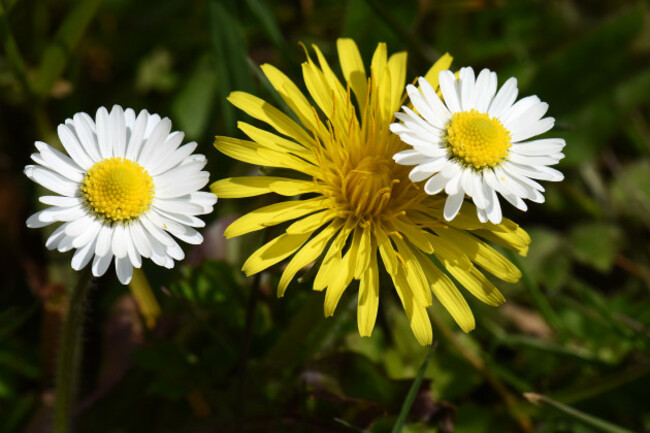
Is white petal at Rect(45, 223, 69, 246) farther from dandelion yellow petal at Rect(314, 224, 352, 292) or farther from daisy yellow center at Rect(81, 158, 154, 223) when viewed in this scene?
dandelion yellow petal at Rect(314, 224, 352, 292)

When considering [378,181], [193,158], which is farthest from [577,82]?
[193,158]

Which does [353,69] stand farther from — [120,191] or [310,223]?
[120,191]

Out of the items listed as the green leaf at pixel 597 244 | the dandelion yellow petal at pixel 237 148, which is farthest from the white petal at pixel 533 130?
the green leaf at pixel 597 244

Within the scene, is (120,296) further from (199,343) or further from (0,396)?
(0,396)

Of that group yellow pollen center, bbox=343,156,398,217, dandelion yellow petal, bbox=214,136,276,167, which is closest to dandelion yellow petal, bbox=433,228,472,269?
yellow pollen center, bbox=343,156,398,217

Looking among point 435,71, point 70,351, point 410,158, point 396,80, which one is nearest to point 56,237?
point 70,351

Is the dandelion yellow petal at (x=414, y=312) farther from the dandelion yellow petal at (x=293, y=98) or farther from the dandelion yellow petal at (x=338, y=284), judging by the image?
the dandelion yellow petal at (x=293, y=98)
